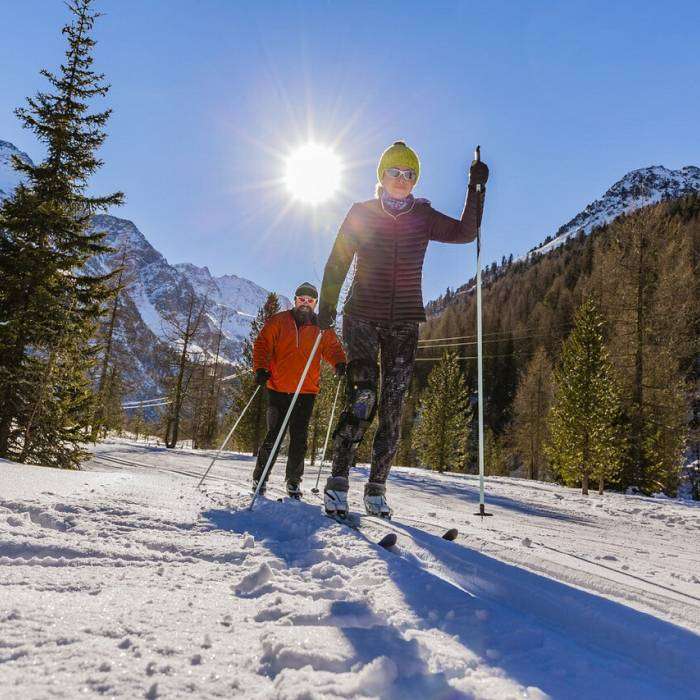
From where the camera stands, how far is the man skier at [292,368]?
4363 millimetres

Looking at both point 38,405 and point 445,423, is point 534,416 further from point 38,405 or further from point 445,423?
point 38,405

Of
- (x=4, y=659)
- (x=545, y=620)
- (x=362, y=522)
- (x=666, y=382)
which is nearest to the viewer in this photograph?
(x=4, y=659)

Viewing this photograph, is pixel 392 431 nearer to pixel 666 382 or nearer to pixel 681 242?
pixel 666 382

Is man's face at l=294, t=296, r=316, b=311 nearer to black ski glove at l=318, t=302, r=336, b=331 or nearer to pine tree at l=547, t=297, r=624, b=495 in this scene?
black ski glove at l=318, t=302, r=336, b=331

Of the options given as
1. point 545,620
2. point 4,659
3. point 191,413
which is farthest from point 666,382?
point 191,413

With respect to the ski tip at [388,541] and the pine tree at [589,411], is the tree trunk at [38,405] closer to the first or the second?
the ski tip at [388,541]

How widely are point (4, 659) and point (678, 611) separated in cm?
179

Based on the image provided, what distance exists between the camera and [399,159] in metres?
3.44

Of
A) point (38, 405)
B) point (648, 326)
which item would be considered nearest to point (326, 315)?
point (38, 405)

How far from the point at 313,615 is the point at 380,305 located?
89.5 inches

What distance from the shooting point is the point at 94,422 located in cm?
1337

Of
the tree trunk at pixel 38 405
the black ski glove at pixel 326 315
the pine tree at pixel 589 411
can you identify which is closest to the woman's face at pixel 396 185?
the black ski glove at pixel 326 315

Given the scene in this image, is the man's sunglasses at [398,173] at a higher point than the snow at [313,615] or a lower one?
higher

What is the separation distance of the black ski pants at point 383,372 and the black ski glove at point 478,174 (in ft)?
4.13
